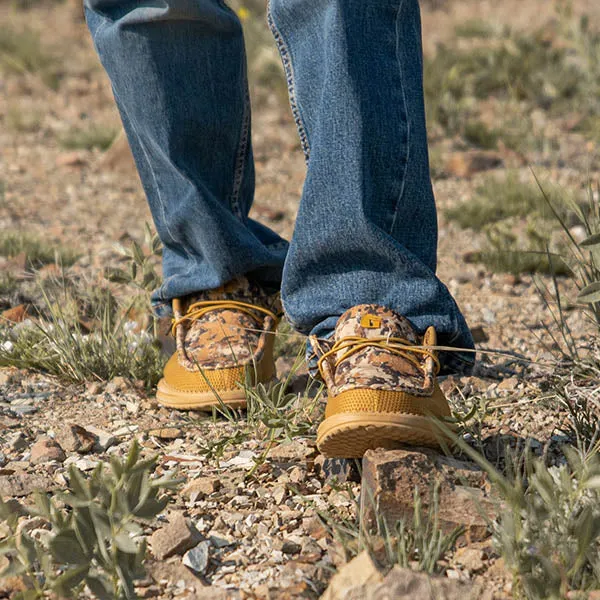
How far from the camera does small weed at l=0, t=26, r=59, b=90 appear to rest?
5.41 meters

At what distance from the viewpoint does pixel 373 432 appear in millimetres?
1531

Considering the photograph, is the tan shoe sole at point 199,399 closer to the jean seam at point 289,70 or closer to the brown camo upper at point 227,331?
the brown camo upper at point 227,331

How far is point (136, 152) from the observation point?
2.11 m

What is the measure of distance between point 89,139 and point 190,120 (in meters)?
2.67

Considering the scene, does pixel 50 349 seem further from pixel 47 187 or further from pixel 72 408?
pixel 47 187

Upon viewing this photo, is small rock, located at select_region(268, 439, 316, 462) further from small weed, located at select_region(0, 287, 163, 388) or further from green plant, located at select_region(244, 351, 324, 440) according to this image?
small weed, located at select_region(0, 287, 163, 388)

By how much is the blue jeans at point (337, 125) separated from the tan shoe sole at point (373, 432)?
218 millimetres

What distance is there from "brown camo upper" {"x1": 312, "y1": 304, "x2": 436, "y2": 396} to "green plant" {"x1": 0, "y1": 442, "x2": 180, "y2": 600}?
39cm

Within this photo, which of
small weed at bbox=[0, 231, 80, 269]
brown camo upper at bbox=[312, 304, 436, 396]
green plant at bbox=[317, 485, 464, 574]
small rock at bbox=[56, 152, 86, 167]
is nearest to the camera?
green plant at bbox=[317, 485, 464, 574]

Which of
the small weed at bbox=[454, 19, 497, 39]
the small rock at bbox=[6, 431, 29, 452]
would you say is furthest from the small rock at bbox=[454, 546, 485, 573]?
the small weed at bbox=[454, 19, 497, 39]

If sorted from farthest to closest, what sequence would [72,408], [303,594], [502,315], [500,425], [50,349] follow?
[502,315] → [50,349] → [72,408] → [500,425] → [303,594]

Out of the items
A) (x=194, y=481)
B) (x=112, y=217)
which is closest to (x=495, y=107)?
(x=112, y=217)

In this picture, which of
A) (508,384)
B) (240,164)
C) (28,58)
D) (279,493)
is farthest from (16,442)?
(28,58)

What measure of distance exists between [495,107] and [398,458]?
370 centimetres
